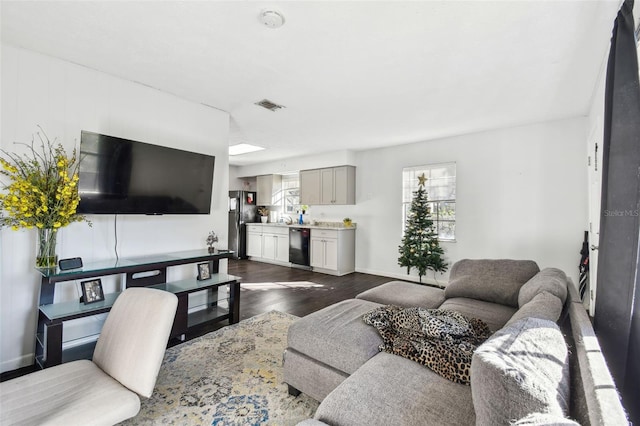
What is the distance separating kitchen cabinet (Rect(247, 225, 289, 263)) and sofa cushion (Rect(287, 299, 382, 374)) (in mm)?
4585

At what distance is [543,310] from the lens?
1404 mm

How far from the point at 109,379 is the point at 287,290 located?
3.12 meters

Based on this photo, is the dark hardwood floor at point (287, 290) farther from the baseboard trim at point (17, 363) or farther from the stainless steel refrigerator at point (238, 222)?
the stainless steel refrigerator at point (238, 222)

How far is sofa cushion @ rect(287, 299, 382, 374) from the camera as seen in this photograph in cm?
168

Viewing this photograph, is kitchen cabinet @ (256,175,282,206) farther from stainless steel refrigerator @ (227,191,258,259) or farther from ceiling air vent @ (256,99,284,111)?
ceiling air vent @ (256,99,284,111)

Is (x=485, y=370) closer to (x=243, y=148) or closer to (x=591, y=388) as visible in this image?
(x=591, y=388)

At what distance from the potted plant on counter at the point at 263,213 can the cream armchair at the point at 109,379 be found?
234 inches

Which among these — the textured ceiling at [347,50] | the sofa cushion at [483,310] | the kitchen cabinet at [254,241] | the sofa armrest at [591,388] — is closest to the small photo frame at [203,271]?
the textured ceiling at [347,50]

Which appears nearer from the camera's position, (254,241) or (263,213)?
(254,241)

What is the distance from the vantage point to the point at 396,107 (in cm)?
345

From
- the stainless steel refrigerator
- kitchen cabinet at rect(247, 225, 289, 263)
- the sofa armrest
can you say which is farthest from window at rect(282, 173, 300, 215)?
the sofa armrest

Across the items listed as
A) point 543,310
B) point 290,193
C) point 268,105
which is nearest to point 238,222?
point 290,193

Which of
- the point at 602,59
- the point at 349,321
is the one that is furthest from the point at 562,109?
the point at 349,321

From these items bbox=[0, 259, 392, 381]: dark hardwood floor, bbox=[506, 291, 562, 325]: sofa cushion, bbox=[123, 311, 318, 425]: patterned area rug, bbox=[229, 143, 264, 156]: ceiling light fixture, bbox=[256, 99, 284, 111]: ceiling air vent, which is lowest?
bbox=[0, 259, 392, 381]: dark hardwood floor
